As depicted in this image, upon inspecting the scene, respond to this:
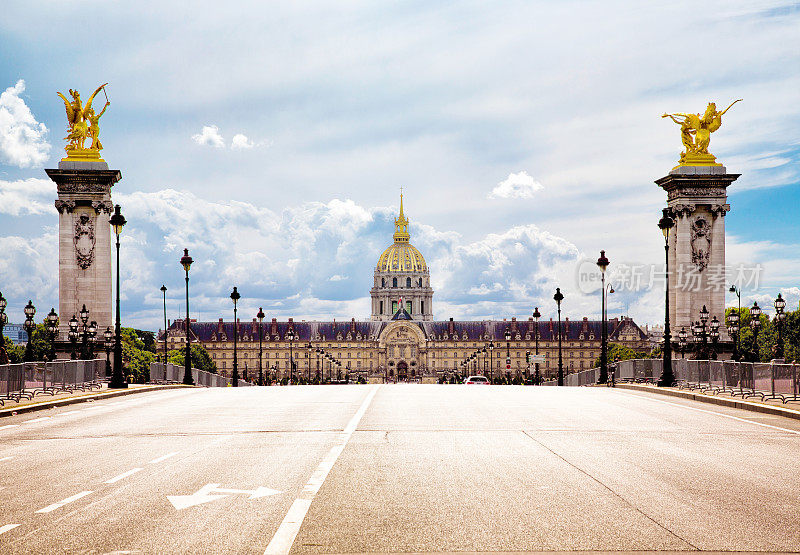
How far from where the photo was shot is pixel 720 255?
5750 cm

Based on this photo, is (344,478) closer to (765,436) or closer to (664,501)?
(664,501)

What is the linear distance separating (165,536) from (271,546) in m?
1.08

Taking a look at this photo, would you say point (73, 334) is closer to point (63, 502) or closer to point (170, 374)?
point (170, 374)

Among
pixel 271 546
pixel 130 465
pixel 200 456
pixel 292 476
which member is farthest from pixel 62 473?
pixel 271 546

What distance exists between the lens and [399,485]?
11031 millimetres

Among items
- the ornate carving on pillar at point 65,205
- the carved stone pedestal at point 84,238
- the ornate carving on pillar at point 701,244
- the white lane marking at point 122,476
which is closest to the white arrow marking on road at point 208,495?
the white lane marking at point 122,476

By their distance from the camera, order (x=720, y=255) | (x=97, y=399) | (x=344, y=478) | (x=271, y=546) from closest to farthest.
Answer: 1. (x=271, y=546)
2. (x=344, y=478)
3. (x=97, y=399)
4. (x=720, y=255)

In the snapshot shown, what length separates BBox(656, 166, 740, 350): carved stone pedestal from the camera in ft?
Answer: 188

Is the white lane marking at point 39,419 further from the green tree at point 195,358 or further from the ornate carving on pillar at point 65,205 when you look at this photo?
the green tree at point 195,358

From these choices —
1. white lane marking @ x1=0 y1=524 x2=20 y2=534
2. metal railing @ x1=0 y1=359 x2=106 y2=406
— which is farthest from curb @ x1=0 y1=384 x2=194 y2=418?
white lane marking @ x1=0 y1=524 x2=20 y2=534

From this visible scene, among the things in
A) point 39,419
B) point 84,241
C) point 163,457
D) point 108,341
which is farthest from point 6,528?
point 84,241

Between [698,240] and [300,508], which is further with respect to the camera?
[698,240]

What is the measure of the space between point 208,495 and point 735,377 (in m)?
23.6

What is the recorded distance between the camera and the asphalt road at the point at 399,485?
8.21m
